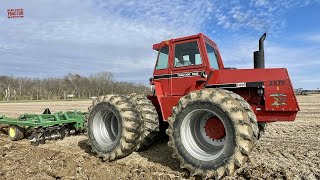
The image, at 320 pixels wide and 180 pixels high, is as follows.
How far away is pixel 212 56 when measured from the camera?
294 inches

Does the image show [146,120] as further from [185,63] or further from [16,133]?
[16,133]

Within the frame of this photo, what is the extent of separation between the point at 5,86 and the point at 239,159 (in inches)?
3877

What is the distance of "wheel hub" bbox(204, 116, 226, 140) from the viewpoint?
6004mm

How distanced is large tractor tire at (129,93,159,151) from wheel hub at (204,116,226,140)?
1.53m

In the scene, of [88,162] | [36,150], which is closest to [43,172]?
[88,162]

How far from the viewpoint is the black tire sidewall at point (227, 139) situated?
17.3ft

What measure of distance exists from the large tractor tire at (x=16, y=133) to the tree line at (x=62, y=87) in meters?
69.3

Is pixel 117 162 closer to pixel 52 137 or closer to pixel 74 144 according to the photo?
pixel 74 144

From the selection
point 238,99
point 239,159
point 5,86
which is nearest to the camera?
point 239,159

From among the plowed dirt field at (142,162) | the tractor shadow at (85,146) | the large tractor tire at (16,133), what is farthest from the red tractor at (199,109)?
the large tractor tire at (16,133)

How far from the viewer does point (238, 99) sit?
5.50 metres

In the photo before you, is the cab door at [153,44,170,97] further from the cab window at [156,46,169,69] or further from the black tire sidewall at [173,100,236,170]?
the black tire sidewall at [173,100,236,170]

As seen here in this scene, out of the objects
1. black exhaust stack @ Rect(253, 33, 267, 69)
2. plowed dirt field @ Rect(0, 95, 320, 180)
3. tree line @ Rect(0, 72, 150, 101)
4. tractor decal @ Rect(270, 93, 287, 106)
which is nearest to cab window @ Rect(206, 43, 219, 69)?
black exhaust stack @ Rect(253, 33, 267, 69)

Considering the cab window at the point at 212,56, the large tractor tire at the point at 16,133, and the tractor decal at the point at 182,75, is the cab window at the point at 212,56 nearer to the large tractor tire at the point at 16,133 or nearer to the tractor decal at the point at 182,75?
the tractor decal at the point at 182,75
